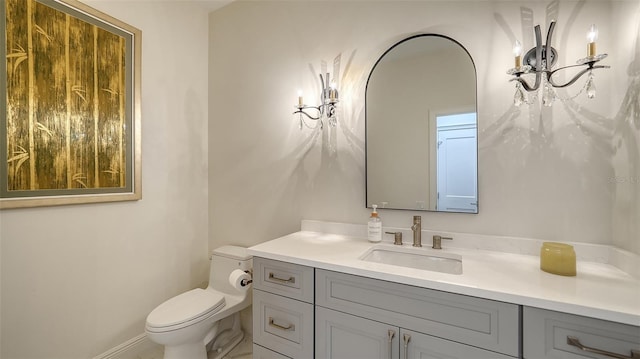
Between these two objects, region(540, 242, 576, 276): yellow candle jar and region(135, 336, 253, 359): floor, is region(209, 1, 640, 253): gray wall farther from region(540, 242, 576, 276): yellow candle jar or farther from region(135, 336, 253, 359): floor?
region(135, 336, 253, 359): floor

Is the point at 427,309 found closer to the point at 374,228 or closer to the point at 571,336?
the point at 571,336

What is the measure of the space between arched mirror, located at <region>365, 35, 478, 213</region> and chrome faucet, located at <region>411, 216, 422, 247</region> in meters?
0.10

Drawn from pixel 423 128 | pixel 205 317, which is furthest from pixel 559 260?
pixel 205 317

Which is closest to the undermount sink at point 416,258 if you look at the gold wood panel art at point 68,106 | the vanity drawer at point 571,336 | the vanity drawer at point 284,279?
the vanity drawer at point 284,279

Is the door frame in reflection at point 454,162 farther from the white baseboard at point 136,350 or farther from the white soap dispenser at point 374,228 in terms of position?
the white baseboard at point 136,350

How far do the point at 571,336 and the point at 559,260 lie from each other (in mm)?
323

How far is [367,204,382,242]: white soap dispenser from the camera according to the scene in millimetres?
1539

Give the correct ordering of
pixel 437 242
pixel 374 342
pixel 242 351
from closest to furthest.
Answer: pixel 374 342
pixel 437 242
pixel 242 351

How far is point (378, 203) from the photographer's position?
65.1 inches

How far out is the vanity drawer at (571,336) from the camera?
2.50 ft

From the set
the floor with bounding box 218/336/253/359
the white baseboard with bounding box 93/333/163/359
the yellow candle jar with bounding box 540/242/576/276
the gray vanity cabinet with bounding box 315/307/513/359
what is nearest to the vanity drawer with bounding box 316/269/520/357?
the gray vanity cabinet with bounding box 315/307/513/359

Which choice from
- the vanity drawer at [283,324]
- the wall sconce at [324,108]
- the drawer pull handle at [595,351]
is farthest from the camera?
the wall sconce at [324,108]

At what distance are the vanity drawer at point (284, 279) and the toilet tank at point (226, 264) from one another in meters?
0.60

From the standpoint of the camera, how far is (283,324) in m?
1.32
